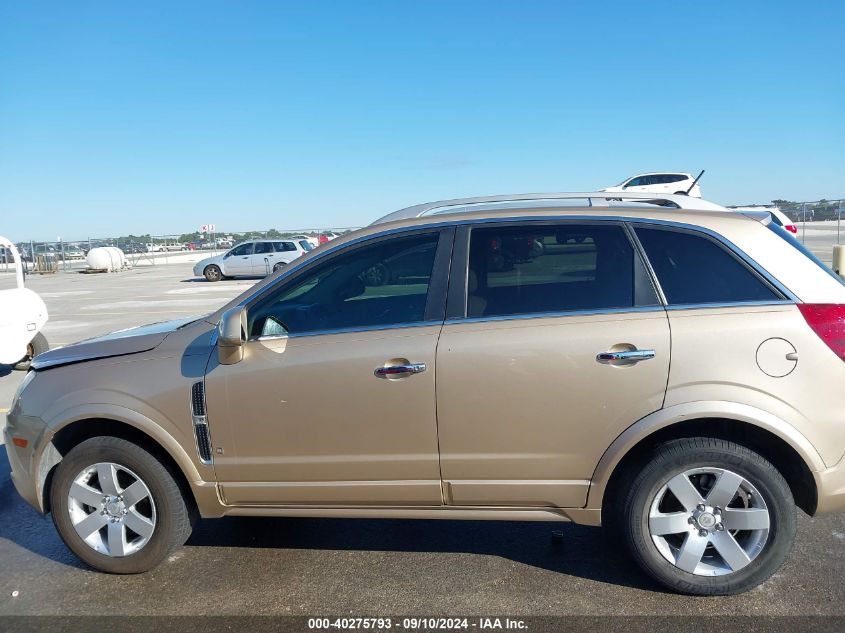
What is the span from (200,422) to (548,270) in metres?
1.88

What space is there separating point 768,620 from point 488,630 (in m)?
1.22

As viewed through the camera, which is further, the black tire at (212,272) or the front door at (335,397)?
the black tire at (212,272)

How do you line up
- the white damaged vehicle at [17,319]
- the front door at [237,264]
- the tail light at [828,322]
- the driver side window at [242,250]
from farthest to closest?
the driver side window at [242,250], the front door at [237,264], the white damaged vehicle at [17,319], the tail light at [828,322]

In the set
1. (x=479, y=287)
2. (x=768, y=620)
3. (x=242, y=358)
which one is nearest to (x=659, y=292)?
(x=479, y=287)

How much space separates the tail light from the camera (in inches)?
110

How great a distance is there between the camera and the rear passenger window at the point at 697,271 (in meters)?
2.95

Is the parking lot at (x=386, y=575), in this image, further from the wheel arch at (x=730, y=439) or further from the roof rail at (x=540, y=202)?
the roof rail at (x=540, y=202)

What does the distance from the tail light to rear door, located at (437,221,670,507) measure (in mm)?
618

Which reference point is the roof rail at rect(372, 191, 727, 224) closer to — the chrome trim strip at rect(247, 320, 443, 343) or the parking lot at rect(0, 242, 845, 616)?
the chrome trim strip at rect(247, 320, 443, 343)

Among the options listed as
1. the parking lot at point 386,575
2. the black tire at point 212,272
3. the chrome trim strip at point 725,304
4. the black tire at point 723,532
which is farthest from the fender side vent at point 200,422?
the black tire at point 212,272

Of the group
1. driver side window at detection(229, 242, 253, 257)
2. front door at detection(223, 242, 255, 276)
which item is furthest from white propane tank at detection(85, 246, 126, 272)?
driver side window at detection(229, 242, 253, 257)

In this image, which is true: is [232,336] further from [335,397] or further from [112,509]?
[112,509]

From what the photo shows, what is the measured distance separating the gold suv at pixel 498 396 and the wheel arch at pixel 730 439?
0.03 feet

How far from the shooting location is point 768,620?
9.27ft
